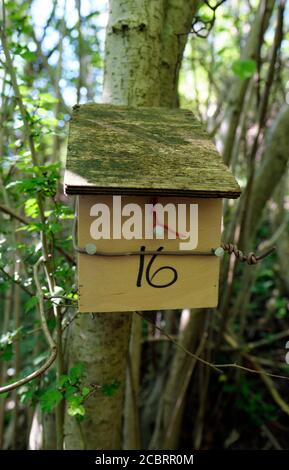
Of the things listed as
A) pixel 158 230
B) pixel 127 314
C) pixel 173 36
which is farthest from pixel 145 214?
pixel 173 36

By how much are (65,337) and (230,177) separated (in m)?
0.89

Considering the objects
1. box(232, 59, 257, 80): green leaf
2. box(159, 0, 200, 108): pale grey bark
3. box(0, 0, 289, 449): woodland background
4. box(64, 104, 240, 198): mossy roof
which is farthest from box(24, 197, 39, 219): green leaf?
box(232, 59, 257, 80): green leaf

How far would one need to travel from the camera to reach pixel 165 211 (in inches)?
40.4

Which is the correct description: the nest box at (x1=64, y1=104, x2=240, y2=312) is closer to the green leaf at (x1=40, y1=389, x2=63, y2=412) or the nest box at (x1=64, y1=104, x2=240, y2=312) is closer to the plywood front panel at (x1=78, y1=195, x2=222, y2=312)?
the plywood front panel at (x1=78, y1=195, x2=222, y2=312)

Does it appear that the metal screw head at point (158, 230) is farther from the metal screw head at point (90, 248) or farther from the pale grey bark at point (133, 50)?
the pale grey bark at point (133, 50)

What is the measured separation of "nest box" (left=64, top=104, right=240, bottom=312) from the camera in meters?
0.94

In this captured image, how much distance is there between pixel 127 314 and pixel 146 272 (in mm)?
330

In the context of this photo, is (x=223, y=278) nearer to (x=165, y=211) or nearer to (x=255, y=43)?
(x=255, y=43)

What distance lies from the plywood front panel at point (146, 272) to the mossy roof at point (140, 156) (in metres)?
0.08

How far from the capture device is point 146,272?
105cm

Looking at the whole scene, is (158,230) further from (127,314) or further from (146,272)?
(127,314)

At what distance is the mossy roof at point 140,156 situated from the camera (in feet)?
2.96

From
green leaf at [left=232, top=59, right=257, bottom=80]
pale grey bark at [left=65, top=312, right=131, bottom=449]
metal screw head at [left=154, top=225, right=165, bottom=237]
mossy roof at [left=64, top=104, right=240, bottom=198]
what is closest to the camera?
mossy roof at [left=64, top=104, right=240, bottom=198]

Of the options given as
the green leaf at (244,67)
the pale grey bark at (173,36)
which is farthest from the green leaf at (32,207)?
the green leaf at (244,67)
